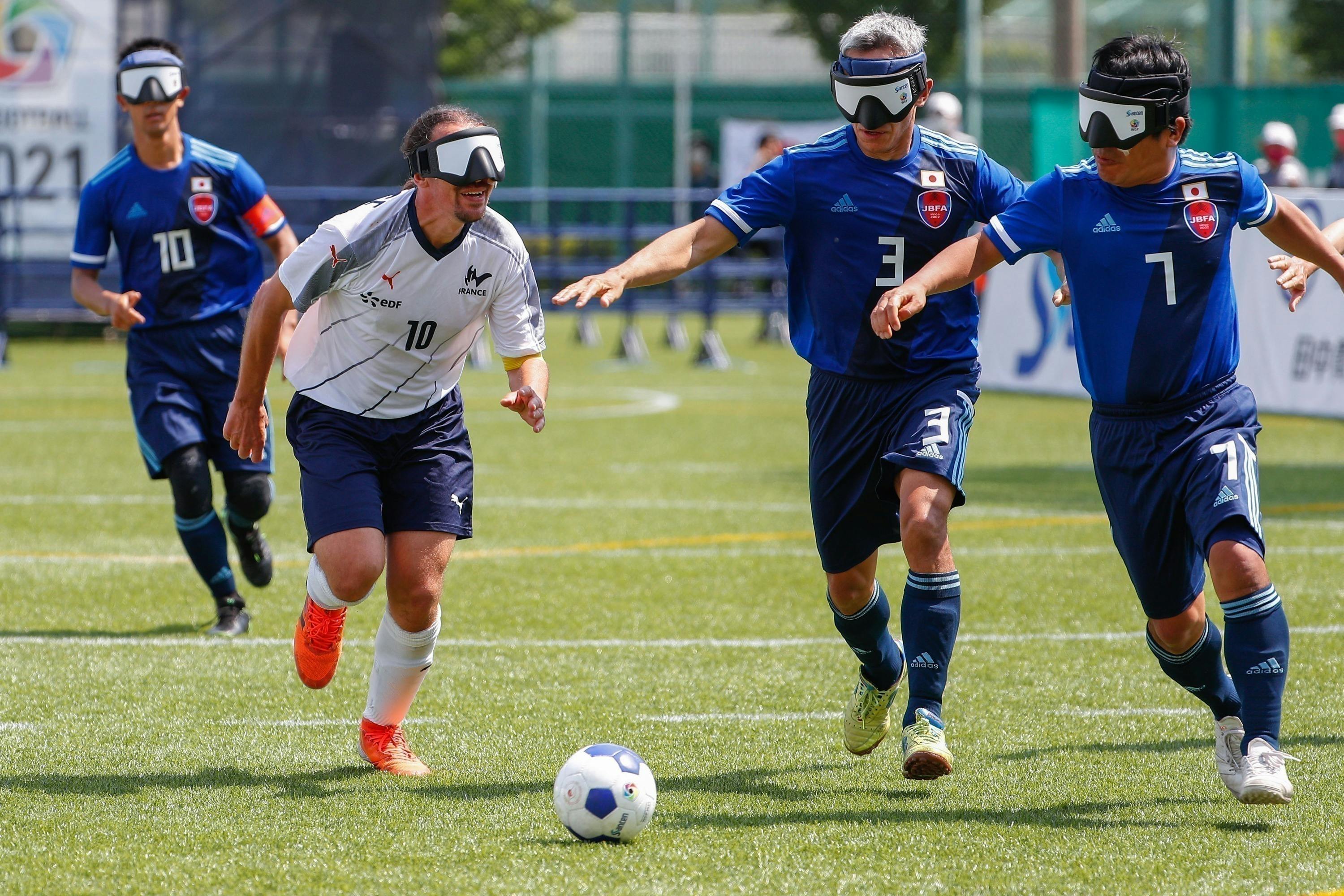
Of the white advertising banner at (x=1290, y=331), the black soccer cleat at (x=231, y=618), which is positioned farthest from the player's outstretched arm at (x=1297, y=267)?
the white advertising banner at (x=1290, y=331)

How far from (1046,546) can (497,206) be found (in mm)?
17580

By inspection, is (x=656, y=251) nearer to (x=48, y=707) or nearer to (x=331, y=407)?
(x=331, y=407)

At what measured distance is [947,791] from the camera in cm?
528

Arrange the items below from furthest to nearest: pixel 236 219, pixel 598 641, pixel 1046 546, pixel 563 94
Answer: pixel 563 94 → pixel 1046 546 → pixel 236 219 → pixel 598 641

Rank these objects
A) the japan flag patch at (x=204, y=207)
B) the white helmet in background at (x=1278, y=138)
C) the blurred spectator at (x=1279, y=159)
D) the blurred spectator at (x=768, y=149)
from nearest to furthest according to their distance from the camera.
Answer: the japan flag patch at (x=204, y=207) → the blurred spectator at (x=1279, y=159) → the white helmet in background at (x=1278, y=138) → the blurred spectator at (x=768, y=149)

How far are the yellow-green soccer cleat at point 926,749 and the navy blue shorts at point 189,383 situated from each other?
3.64 meters

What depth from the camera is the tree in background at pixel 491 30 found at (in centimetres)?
3191

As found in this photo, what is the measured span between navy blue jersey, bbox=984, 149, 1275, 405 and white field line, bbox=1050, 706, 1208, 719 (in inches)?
56.1

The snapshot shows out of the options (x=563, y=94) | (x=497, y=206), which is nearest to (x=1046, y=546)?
(x=497, y=206)

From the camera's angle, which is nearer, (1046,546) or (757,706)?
(757,706)

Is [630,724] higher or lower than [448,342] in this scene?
lower

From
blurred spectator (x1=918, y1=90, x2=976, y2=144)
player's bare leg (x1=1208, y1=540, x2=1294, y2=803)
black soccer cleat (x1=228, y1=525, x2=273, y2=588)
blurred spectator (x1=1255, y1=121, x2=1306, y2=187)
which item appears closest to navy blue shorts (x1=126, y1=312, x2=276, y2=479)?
black soccer cleat (x1=228, y1=525, x2=273, y2=588)

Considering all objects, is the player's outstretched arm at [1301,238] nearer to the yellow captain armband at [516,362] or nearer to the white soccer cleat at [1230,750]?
the white soccer cleat at [1230,750]

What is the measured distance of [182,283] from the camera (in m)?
7.87
